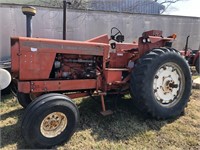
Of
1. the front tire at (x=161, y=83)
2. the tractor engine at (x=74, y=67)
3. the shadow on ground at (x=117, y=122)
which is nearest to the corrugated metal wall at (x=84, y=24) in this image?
the tractor engine at (x=74, y=67)

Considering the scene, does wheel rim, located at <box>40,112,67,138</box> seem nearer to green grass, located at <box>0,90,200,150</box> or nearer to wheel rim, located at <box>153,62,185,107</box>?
green grass, located at <box>0,90,200,150</box>

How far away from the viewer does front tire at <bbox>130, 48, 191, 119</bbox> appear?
134 inches

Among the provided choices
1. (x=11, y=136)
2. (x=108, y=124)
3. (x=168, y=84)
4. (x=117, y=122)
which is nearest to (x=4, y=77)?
(x=11, y=136)

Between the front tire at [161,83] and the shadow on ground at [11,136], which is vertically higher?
the front tire at [161,83]

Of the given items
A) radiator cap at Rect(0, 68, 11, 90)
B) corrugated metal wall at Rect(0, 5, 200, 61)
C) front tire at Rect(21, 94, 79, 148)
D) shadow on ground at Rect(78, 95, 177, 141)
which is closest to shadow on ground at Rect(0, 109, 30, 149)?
front tire at Rect(21, 94, 79, 148)

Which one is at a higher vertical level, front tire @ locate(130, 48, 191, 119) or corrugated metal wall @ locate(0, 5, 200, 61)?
corrugated metal wall @ locate(0, 5, 200, 61)

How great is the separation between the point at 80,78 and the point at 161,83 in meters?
1.33

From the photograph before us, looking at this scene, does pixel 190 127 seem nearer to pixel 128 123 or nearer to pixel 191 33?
pixel 128 123

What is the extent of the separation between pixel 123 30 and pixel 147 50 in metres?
3.72

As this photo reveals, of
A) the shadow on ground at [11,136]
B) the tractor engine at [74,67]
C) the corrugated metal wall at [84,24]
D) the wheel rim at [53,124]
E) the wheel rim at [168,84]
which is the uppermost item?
the corrugated metal wall at [84,24]

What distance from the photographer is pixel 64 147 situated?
9.39 ft

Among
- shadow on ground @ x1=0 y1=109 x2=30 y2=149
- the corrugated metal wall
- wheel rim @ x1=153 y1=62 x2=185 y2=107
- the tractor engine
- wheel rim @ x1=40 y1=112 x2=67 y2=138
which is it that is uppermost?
the corrugated metal wall

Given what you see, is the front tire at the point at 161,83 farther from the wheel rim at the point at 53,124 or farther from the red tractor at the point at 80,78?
the wheel rim at the point at 53,124

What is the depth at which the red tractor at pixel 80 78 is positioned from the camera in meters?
2.84
